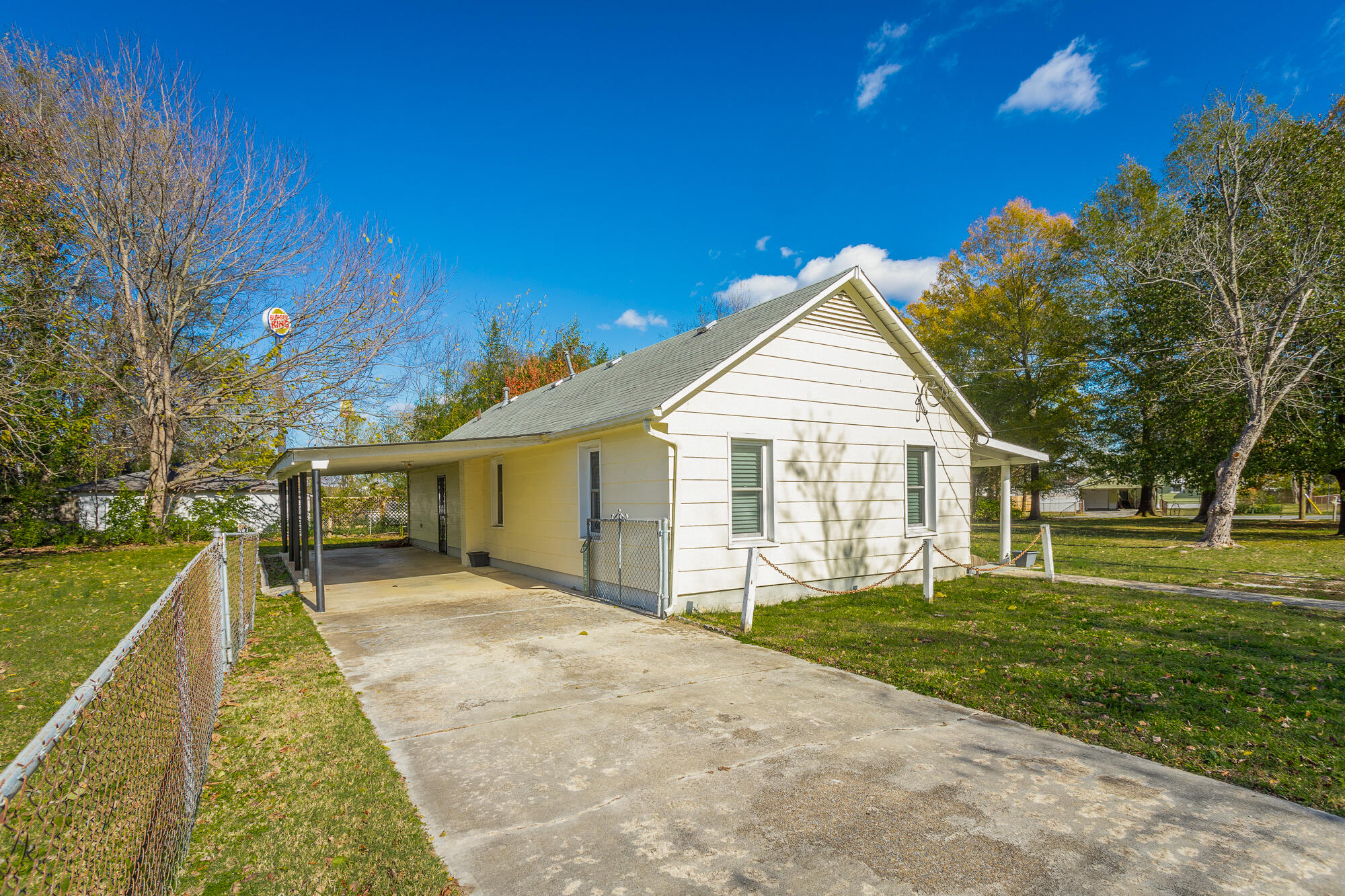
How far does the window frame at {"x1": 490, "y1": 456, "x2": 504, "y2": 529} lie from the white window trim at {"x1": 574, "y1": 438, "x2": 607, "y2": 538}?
4.18 metres

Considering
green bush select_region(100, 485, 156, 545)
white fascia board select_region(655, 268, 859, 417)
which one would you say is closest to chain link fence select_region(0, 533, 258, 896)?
white fascia board select_region(655, 268, 859, 417)

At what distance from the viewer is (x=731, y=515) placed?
31.2 feet

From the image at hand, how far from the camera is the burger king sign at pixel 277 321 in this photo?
59.1 ft

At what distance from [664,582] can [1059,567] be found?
32.4 ft

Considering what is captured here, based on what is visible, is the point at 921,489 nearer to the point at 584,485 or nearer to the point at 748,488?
the point at 748,488

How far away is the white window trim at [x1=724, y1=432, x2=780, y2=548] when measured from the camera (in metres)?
9.34

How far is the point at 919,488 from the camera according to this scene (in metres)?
12.2

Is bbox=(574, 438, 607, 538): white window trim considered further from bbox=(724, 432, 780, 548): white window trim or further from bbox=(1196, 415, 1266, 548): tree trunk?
bbox=(1196, 415, 1266, 548): tree trunk

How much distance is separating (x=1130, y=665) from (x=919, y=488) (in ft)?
20.2

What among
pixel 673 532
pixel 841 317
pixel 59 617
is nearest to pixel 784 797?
pixel 673 532

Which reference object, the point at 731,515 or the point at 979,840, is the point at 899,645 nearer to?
the point at 731,515

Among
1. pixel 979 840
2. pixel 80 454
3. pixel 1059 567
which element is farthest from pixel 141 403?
pixel 1059 567

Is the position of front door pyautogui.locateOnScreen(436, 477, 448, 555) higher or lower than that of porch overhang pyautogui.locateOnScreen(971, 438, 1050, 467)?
lower

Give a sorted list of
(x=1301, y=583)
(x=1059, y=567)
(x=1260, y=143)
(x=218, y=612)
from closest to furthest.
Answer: (x=218, y=612) → (x=1301, y=583) → (x=1059, y=567) → (x=1260, y=143)
